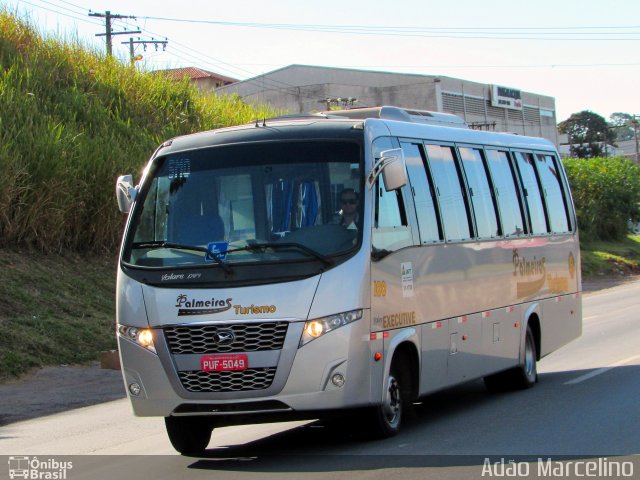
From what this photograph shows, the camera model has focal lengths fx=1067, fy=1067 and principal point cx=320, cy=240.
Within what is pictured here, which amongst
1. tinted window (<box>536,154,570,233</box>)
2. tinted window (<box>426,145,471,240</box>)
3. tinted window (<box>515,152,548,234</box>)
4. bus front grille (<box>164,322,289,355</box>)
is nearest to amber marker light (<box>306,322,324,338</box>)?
bus front grille (<box>164,322,289,355</box>)

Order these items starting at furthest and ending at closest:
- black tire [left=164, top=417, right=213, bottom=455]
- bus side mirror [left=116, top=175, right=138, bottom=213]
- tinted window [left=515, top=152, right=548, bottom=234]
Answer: tinted window [left=515, top=152, right=548, bottom=234]
bus side mirror [left=116, top=175, right=138, bottom=213]
black tire [left=164, top=417, right=213, bottom=455]

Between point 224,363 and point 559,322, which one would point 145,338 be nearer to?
point 224,363

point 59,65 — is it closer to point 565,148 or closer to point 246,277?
point 246,277

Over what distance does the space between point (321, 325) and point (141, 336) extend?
1.54 meters

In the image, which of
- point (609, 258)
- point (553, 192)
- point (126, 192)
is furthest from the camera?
point (609, 258)

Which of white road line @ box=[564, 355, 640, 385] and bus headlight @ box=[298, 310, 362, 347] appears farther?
white road line @ box=[564, 355, 640, 385]

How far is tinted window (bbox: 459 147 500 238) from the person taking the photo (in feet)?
39.0

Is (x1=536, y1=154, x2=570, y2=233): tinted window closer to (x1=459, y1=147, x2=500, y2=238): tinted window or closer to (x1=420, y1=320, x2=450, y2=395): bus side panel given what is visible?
(x1=459, y1=147, x2=500, y2=238): tinted window

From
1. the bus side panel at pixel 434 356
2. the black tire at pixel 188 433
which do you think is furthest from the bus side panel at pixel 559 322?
the black tire at pixel 188 433

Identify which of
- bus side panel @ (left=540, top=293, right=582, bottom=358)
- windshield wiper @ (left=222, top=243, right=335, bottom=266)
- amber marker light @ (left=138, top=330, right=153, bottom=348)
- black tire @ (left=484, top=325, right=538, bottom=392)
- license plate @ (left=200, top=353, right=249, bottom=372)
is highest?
windshield wiper @ (left=222, top=243, right=335, bottom=266)

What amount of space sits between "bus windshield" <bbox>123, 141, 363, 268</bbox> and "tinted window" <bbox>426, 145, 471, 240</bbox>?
6.20 feet

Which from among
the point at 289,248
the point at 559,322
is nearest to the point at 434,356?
the point at 289,248

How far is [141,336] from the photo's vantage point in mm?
8836

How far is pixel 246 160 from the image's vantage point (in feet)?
30.9
